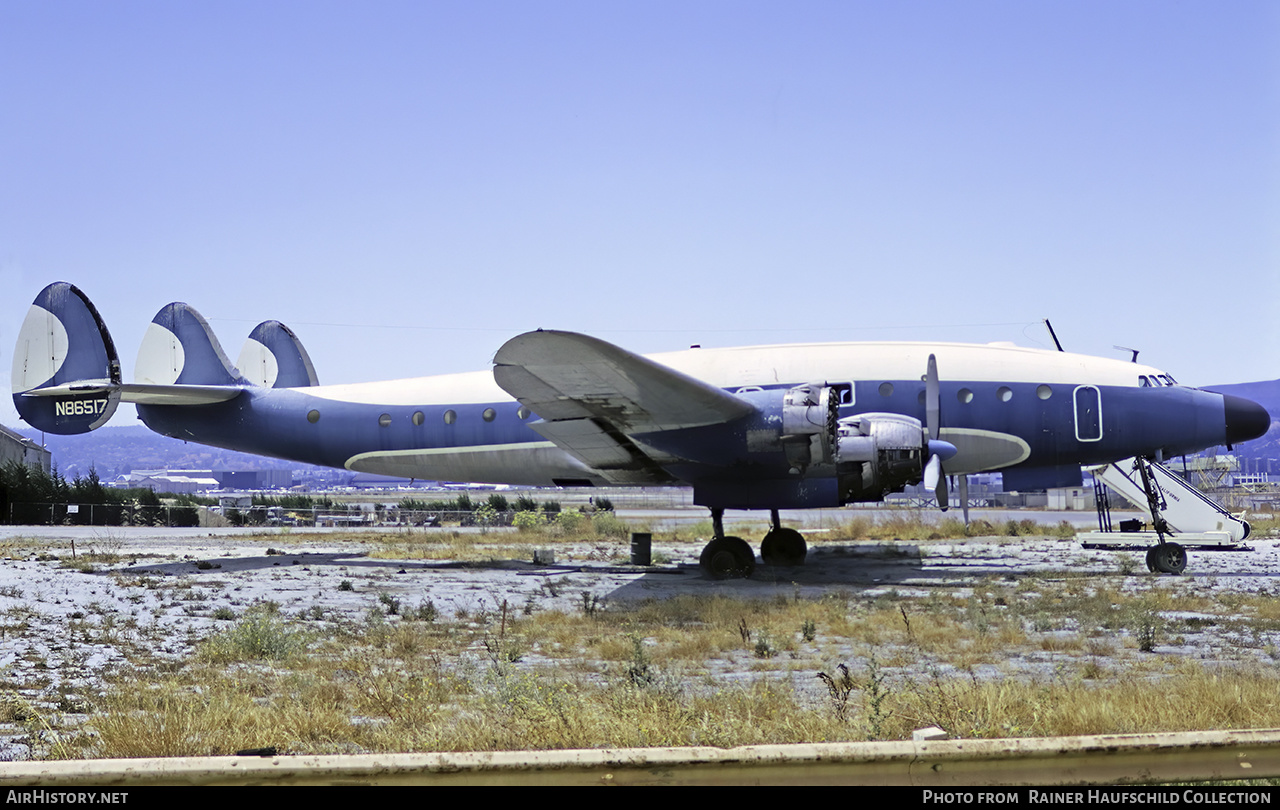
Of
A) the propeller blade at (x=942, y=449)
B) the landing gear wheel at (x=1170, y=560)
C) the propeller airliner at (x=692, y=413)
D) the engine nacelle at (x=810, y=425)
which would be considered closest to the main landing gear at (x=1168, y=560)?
the landing gear wheel at (x=1170, y=560)

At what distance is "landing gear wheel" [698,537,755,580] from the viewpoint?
1706 centimetres

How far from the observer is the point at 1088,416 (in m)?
17.5

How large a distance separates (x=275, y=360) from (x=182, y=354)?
2094 mm

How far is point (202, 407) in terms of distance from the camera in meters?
21.9

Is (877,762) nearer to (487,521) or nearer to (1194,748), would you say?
(1194,748)

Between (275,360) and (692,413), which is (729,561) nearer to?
(692,413)

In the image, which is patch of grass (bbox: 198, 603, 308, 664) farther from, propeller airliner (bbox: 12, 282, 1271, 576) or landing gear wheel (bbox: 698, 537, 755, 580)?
landing gear wheel (bbox: 698, 537, 755, 580)

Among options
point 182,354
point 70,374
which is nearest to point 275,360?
point 182,354

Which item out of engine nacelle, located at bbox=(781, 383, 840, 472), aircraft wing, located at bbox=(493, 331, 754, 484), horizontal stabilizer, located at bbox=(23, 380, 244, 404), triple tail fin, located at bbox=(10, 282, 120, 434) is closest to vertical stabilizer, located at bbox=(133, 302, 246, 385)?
horizontal stabilizer, located at bbox=(23, 380, 244, 404)

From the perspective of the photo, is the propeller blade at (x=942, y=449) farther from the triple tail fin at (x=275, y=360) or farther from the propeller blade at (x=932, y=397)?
the triple tail fin at (x=275, y=360)

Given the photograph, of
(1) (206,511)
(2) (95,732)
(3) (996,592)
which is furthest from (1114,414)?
(1) (206,511)

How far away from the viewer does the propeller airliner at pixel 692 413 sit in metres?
15.3

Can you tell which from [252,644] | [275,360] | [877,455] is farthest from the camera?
[275,360]

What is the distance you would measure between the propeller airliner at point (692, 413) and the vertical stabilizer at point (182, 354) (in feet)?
0.14
